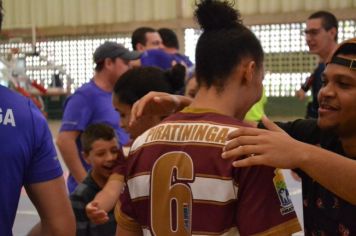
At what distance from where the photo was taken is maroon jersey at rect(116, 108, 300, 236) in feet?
5.14

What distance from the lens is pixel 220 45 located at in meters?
1.72

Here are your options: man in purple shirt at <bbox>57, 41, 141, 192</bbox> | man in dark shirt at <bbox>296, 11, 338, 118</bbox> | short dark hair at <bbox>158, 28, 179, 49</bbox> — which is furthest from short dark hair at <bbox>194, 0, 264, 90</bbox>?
short dark hair at <bbox>158, 28, 179, 49</bbox>

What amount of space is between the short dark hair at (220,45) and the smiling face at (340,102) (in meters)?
0.22

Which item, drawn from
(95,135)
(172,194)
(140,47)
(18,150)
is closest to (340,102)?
(172,194)

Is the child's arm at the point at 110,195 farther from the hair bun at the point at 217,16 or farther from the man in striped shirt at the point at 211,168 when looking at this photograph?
the hair bun at the point at 217,16

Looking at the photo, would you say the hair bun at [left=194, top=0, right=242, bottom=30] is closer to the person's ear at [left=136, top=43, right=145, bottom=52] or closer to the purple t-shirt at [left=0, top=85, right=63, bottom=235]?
the purple t-shirt at [left=0, top=85, right=63, bottom=235]

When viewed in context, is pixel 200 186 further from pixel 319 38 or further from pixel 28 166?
pixel 319 38

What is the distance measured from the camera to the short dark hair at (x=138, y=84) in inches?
100

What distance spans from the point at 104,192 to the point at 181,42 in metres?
13.2

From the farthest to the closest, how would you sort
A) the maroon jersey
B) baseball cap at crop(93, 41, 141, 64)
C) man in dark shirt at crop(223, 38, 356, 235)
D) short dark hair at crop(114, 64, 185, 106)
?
1. baseball cap at crop(93, 41, 141, 64)
2. short dark hair at crop(114, 64, 185, 106)
3. the maroon jersey
4. man in dark shirt at crop(223, 38, 356, 235)

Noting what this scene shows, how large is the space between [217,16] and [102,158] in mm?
1385


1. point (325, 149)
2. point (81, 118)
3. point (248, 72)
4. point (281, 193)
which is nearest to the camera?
point (281, 193)

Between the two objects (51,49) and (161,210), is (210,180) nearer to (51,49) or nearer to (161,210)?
(161,210)

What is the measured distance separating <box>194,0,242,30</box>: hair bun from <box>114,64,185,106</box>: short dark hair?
2.48 feet
